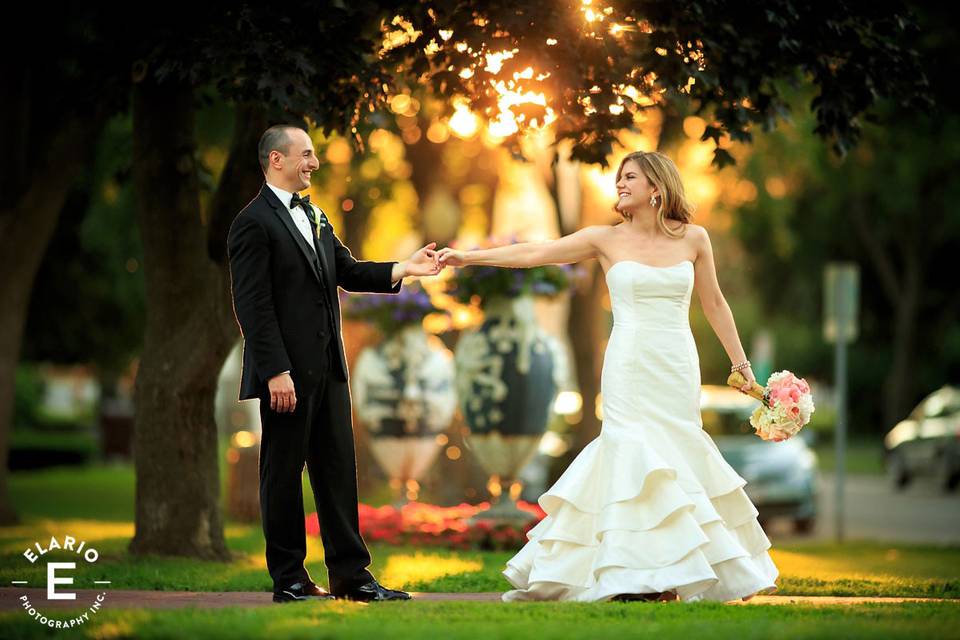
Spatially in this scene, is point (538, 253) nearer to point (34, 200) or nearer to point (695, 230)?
point (695, 230)

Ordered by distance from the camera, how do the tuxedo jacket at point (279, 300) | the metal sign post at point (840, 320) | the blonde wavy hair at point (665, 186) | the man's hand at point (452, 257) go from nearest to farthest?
the tuxedo jacket at point (279, 300)
the blonde wavy hair at point (665, 186)
the man's hand at point (452, 257)
the metal sign post at point (840, 320)

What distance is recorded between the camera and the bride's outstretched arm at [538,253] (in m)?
8.12

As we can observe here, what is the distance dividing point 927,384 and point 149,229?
1544 inches

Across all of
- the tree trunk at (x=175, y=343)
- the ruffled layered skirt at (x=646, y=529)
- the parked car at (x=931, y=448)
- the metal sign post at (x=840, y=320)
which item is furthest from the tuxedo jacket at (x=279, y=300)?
the parked car at (x=931, y=448)

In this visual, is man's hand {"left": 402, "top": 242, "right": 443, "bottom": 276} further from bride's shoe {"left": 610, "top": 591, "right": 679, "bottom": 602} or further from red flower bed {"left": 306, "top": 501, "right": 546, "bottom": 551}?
red flower bed {"left": 306, "top": 501, "right": 546, "bottom": 551}

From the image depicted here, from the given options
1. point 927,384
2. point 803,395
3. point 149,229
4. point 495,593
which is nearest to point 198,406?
point 149,229

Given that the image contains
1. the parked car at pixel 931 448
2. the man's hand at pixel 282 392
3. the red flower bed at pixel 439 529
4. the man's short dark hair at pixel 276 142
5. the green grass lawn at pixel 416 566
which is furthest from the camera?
the parked car at pixel 931 448

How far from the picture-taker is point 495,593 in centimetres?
836

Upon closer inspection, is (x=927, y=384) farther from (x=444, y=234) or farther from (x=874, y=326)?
(x=444, y=234)

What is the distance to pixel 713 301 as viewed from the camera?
26.8 feet

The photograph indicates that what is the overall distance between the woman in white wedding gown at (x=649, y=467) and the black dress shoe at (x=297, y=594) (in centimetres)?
106

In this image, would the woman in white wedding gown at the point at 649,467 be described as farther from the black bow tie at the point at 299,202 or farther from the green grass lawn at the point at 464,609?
the black bow tie at the point at 299,202

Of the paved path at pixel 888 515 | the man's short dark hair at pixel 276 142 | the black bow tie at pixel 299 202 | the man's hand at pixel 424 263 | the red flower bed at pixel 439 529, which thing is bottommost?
the paved path at pixel 888 515

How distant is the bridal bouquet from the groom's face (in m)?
2.74
